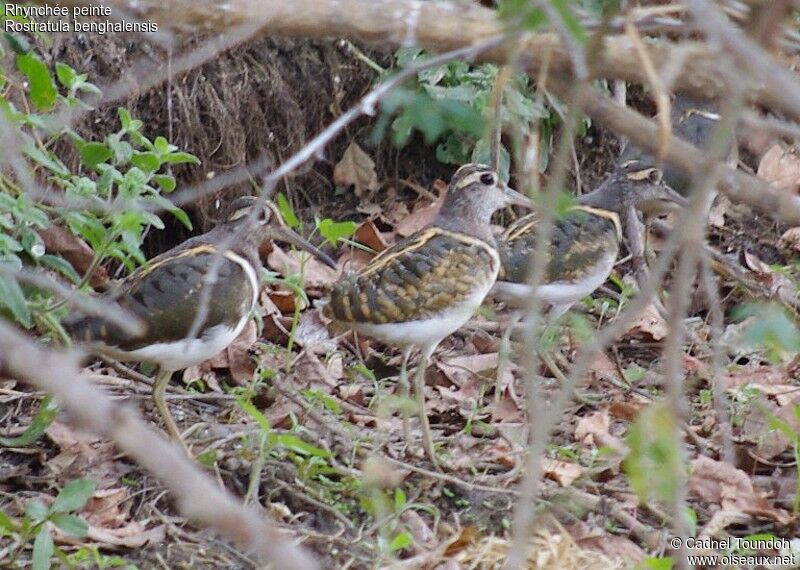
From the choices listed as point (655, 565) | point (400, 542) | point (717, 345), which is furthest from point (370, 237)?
point (717, 345)

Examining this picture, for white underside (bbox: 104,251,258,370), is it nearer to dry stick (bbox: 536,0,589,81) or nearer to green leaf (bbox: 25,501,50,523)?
green leaf (bbox: 25,501,50,523)

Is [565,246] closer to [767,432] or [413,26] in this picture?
[767,432]

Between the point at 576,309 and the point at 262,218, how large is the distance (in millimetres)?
1696

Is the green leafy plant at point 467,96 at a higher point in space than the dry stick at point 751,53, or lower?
lower

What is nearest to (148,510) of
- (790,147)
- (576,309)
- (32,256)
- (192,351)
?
(192,351)

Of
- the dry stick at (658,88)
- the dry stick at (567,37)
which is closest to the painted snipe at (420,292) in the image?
the dry stick at (658,88)

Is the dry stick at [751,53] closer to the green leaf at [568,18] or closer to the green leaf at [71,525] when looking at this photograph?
the green leaf at [568,18]

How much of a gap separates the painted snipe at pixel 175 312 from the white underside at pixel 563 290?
105cm

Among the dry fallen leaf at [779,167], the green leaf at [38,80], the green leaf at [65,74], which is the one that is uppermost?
the green leaf at [38,80]

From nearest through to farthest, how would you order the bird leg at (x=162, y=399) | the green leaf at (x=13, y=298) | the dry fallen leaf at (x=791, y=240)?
the green leaf at (x=13, y=298)
the bird leg at (x=162, y=399)
the dry fallen leaf at (x=791, y=240)

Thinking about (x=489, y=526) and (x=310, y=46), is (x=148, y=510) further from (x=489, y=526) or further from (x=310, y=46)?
(x=310, y=46)

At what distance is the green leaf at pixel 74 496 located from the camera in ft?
11.5

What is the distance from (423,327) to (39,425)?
53.8 inches

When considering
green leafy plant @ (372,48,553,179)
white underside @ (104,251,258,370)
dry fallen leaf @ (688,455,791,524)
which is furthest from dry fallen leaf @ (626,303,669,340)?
white underside @ (104,251,258,370)
